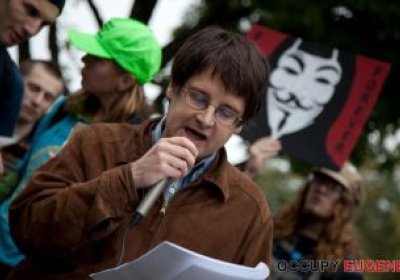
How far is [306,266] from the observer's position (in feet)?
13.6

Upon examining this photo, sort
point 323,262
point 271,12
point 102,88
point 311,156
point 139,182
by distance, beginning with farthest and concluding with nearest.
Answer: point 271,12 → point 311,156 → point 323,262 → point 102,88 → point 139,182

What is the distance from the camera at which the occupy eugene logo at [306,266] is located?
411 centimetres

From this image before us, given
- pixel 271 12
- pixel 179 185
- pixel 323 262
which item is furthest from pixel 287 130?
pixel 179 185

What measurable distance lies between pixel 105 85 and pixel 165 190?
1325 millimetres

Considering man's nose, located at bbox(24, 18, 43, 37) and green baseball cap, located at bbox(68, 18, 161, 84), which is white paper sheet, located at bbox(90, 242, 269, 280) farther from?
green baseball cap, located at bbox(68, 18, 161, 84)

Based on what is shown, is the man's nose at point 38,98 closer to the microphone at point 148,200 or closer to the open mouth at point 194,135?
the open mouth at point 194,135

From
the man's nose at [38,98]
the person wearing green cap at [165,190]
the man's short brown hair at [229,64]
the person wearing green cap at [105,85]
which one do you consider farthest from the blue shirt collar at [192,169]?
the man's nose at [38,98]

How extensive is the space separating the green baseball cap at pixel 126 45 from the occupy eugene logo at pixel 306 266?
125 centimetres

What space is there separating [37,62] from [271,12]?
2.75 meters

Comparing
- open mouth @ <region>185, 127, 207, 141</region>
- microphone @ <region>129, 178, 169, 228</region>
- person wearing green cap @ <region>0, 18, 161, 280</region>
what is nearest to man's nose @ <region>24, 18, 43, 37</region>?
person wearing green cap @ <region>0, 18, 161, 280</region>

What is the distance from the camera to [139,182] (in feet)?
6.57

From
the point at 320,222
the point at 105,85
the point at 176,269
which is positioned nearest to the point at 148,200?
the point at 176,269

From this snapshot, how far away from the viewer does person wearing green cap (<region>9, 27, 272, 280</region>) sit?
6.73 ft

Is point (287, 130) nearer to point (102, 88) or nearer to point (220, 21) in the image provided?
point (102, 88)
